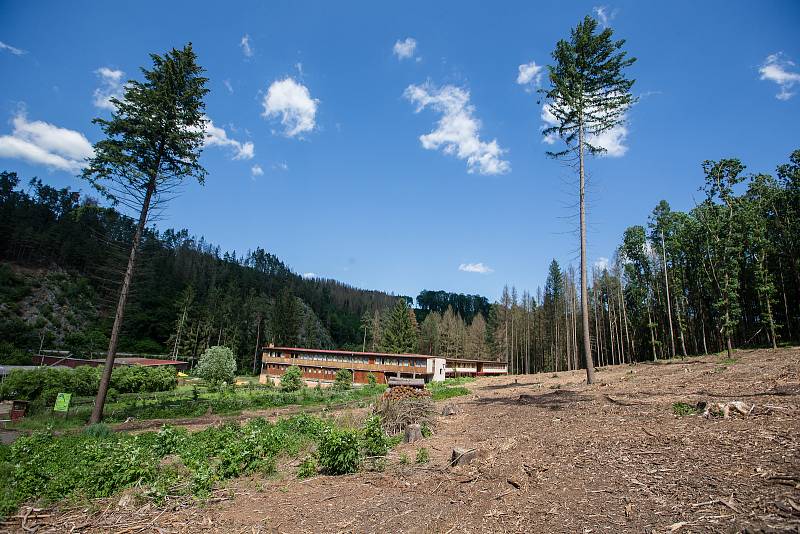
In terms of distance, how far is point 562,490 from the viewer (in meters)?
5.99

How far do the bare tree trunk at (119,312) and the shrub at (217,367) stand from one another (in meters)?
26.1

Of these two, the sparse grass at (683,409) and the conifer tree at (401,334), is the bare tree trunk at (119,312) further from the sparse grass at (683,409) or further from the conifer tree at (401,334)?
the conifer tree at (401,334)

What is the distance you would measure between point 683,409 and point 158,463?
41.8 feet

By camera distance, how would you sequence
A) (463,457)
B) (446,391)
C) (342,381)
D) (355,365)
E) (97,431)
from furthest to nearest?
(355,365) → (342,381) → (446,391) → (97,431) → (463,457)

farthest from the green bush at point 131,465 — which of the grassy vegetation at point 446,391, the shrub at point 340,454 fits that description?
the grassy vegetation at point 446,391

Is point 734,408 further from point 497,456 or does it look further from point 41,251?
point 41,251

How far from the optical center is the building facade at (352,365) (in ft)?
166

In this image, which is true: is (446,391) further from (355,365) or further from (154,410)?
(355,365)

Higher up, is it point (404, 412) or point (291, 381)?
point (404, 412)

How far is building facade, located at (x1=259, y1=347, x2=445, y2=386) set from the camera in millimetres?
50656

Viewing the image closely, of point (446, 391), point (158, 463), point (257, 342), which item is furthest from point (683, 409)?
point (257, 342)

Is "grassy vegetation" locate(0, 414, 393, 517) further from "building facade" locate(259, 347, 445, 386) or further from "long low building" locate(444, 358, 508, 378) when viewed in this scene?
"long low building" locate(444, 358, 508, 378)

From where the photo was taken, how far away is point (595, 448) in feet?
24.9

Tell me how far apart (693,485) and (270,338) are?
272ft
